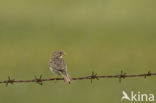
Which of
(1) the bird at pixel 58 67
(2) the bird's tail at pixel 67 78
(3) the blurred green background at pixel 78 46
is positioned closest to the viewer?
(2) the bird's tail at pixel 67 78

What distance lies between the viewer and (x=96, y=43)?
29.0 m

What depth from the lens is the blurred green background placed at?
1992 cm

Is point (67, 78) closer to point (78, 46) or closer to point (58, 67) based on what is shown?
point (58, 67)

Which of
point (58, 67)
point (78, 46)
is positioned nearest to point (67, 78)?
point (58, 67)

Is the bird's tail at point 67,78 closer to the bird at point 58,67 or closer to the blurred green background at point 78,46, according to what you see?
the bird at point 58,67

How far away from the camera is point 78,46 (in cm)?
2775

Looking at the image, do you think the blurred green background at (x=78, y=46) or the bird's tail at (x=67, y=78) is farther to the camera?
the blurred green background at (x=78, y=46)

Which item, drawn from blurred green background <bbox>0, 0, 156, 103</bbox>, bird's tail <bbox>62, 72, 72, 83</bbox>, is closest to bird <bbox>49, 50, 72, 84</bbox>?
bird's tail <bbox>62, 72, 72, 83</bbox>

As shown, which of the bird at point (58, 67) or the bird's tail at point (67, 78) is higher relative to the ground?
the bird at point (58, 67)

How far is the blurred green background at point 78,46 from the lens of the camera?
19.9 m

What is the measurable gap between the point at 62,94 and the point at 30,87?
112 centimetres

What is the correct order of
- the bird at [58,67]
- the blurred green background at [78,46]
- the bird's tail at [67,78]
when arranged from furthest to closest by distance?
1. the blurred green background at [78,46]
2. the bird at [58,67]
3. the bird's tail at [67,78]

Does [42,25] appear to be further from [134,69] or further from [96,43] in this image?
[134,69]

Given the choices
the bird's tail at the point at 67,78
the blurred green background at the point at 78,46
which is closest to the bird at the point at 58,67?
the bird's tail at the point at 67,78
